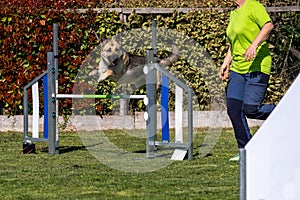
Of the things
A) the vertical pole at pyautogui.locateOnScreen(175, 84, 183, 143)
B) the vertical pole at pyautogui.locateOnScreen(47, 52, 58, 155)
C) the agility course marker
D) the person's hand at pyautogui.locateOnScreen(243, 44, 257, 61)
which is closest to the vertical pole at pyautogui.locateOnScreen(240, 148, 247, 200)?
the agility course marker

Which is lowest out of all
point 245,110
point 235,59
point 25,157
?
point 25,157

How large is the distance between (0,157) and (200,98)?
12.1 feet

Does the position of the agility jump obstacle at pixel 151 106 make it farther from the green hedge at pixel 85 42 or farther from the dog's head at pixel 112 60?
the green hedge at pixel 85 42

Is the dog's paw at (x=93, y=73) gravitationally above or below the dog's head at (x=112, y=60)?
below

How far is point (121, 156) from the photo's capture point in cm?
753

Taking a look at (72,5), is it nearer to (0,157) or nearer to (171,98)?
(171,98)

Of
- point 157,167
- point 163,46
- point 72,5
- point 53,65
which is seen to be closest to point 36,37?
point 72,5

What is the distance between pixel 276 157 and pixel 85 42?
7261 mm

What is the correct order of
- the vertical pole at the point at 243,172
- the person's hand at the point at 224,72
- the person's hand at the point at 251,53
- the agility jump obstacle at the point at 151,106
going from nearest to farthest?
the vertical pole at the point at 243,172
the person's hand at the point at 251,53
the person's hand at the point at 224,72
the agility jump obstacle at the point at 151,106

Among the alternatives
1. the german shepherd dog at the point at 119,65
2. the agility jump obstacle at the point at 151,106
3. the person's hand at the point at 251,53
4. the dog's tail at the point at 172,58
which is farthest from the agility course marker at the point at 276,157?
the dog's tail at the point at 172,58

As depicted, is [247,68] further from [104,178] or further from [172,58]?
[172,58]

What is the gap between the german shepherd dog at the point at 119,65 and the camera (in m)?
9.47

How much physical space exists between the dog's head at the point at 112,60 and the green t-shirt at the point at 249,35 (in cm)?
304

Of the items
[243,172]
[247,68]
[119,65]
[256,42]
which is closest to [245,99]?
[247,68]
